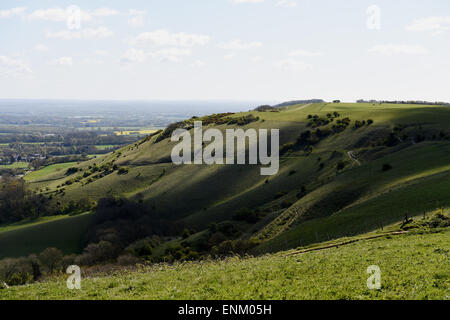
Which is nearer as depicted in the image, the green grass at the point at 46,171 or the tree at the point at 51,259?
the tree at the point at 51,259

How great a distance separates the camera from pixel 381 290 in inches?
563

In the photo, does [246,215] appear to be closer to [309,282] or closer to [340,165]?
[340,165]

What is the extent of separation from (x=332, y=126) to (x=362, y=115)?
12041 mm

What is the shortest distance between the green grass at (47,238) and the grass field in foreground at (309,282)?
57539 millimetres

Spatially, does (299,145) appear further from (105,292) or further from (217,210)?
(105,292)

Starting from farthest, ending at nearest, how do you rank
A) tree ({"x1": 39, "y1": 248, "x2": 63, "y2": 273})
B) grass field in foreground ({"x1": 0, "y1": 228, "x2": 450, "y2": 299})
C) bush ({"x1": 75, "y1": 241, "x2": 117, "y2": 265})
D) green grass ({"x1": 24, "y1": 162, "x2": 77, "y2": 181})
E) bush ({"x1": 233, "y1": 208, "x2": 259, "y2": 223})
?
green grass ({"x1": 24, "y1": 162, "x2": 77, "y2": 181})
bush ({"x1": 233, "y1": 208, "x2": 259, "y2": 223})
tree ({"x1": 39, "y1": 248, "x2": 63, "y2": 273})
bush ({"x1": 75, "y1": 241, "x2": 117, "y2": 265})
grass field in foreground ({"x1": 0, "y1": 228, "x2": 450, "y2": 299})

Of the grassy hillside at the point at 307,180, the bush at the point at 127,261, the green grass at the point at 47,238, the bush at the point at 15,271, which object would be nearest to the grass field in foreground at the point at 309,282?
the grassy hillside at the point at 307,180

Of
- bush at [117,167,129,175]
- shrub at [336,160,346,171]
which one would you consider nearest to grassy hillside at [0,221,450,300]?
shrub at [336,160,346,171]

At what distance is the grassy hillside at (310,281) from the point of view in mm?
14320

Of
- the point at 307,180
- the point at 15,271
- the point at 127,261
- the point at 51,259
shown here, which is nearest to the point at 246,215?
the point at 307,180

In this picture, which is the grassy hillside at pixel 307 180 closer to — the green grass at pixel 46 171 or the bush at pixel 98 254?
the bush at pixel 98 254

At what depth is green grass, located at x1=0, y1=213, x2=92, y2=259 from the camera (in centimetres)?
7012

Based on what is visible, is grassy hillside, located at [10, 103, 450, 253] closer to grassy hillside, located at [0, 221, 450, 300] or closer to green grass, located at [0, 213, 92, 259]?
grassy hillside, located at [0, 221, 450, 300]
